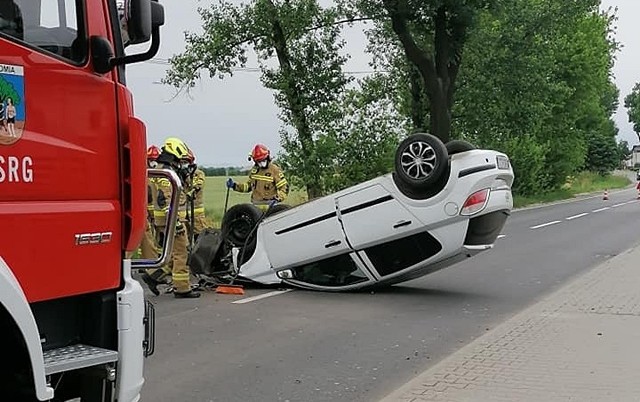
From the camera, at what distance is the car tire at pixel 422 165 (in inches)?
379

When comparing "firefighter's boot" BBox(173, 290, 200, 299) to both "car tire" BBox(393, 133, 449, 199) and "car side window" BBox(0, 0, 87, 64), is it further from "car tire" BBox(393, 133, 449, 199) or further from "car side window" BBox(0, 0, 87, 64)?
"car side window" BBox(0, 0, 87, 64)

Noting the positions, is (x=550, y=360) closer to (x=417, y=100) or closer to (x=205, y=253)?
(x=205, y=253)

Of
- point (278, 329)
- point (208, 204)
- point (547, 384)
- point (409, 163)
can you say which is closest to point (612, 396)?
point (547, 384)

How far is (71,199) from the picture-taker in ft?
11.4

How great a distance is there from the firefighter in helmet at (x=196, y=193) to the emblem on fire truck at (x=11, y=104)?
24.2ft

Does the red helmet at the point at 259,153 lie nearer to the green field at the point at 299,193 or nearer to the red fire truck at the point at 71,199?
the green field at the point at 299,193

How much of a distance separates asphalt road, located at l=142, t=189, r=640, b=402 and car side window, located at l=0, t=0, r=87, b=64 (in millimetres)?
3236

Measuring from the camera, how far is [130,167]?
3.75m

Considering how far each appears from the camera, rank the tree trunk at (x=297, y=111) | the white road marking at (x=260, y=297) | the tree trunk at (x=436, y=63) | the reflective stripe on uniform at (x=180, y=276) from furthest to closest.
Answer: the tree trunk at (x=436, y=63) < the tree trunk at (x=297, y=111) < the reflective stripe on uniform at (x=180, y=276) < the white road marking at (x=260, y=297)

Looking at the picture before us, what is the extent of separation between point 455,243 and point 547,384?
3637 mm

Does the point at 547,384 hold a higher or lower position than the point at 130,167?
lower

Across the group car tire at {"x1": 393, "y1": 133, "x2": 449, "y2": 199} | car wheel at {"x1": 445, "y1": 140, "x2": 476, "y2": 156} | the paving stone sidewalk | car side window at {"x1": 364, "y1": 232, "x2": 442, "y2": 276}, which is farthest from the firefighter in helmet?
the paving stone sidewalk

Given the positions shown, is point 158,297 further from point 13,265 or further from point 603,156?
point 603,156

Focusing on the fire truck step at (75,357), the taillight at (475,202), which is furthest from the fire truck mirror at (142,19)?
the taillight at (475,202)
